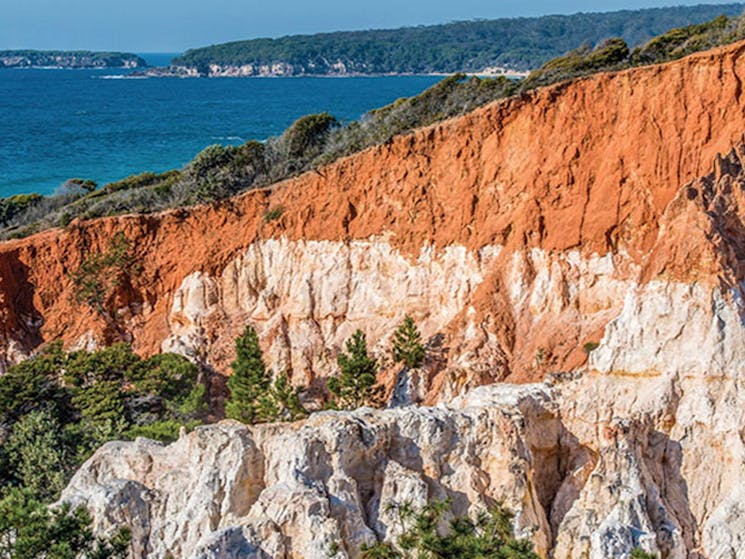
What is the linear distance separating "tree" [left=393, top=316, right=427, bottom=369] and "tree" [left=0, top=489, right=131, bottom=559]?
15.3 m

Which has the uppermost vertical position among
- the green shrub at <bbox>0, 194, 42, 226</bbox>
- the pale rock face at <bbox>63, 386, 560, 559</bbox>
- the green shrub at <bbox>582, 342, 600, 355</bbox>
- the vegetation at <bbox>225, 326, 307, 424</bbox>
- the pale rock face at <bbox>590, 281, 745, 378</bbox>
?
the green shrub at <bbox>0, 194, 42, 226</bbox>

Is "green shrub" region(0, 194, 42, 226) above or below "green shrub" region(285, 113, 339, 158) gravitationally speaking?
below

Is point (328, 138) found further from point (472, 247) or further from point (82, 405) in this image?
point (82, 405)

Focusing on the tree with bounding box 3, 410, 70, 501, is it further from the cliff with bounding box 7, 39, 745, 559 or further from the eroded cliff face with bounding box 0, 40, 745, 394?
the eroded cliff face with bounding box 0, 40, 745, 394

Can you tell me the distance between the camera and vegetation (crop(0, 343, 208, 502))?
29.8 metres

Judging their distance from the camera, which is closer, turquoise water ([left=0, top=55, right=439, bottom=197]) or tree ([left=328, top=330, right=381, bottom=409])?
tree ([left=328, top=330, right=381, bottom=409])

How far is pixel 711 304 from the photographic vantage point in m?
23.9

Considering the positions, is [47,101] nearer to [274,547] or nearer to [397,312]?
[397,312]

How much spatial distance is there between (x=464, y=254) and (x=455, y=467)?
14140 millimetres

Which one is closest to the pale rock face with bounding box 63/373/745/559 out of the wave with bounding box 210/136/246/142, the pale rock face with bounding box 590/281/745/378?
the pale rock face with bounding box 590/281/745/378

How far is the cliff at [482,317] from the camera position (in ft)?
70.0

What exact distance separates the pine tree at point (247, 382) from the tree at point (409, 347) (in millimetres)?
5198

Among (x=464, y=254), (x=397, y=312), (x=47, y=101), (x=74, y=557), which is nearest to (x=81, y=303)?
(x=397, y=312)

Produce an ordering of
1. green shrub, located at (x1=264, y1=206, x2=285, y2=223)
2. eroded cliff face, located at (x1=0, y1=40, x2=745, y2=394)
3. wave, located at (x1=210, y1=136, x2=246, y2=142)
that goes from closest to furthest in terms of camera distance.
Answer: eroded cliff face, located at (x1=0, y1=40, x2=745, y2=394)
green shrub, located at (x1=264, y1=206, x2=285, y2=223)
wave, located at (x1=210, y1=136, x2=246, y2=142)
